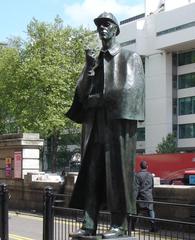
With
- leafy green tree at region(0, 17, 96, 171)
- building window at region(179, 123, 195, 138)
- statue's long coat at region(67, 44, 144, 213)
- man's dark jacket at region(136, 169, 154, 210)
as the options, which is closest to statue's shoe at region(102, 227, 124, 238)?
statue's long coat at region(67, 44, 144, 213)

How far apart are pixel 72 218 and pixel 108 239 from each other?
9.37 ft

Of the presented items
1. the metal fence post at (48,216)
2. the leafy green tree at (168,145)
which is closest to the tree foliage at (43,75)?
the leafy green tree at (168,145)

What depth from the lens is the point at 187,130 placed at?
8588 cm

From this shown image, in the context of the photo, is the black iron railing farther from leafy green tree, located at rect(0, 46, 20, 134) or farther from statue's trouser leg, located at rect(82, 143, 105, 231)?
leafy green tree, located at rect(0, 46, 20, 134)

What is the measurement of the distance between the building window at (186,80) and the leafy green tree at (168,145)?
8.26 metres

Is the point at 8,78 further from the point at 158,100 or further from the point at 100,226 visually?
the point at 100,226

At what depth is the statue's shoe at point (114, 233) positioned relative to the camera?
5453 millimetres

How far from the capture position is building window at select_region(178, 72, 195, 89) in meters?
86.9

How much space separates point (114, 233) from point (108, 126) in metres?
0.98

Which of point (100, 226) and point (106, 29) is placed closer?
point (106, 29)

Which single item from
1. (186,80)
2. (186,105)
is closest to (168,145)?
(186,105)

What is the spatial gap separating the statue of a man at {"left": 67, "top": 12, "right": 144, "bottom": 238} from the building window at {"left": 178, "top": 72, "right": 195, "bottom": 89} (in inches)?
3216

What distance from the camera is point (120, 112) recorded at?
5.48 metres

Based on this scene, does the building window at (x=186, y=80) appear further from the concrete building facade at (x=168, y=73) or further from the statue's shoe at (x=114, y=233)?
the statue's shoe at (x=114, y=233)
